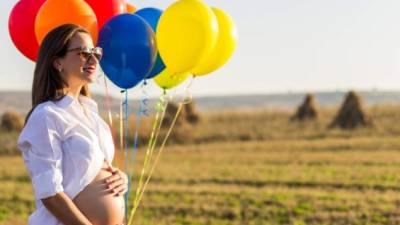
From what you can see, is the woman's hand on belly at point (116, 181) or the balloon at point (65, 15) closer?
the woman's hand on belly at point (116, 181)

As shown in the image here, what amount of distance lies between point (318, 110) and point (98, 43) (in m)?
28.8

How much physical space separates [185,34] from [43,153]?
2.09 m

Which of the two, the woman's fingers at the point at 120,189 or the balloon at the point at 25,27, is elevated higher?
the balloon at the point at 25,27

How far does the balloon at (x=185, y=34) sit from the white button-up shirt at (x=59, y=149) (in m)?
1.65

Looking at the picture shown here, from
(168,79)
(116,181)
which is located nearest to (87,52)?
(116,181)

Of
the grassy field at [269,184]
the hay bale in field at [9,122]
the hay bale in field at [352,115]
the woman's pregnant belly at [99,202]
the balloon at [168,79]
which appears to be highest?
the balloon at [168,79]

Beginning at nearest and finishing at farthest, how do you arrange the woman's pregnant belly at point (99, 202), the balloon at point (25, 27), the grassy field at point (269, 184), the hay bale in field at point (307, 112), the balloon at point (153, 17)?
1. the woman's pregnant belly at point (99, 202)
2. the balloon at point (25, 27)
3. the balloon at point (153, 17)
4. the grassy field at point (269, 184)
5. the hay bale in field at point (307, 112)

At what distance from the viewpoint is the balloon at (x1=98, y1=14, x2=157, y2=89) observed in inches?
170

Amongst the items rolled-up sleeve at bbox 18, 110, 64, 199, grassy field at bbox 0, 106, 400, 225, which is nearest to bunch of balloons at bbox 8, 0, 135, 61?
rolled-up sleeve at bbox 18, 110, 64, 199

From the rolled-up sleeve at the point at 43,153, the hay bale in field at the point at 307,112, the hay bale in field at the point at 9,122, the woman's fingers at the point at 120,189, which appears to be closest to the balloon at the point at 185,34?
the woman's fingers at the point at 120,189

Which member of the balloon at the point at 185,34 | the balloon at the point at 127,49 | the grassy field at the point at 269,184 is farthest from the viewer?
the grassy field at the point at 269,184

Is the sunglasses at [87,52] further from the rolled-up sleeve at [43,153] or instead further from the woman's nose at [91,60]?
the rolled-up sleeve at [43,153]

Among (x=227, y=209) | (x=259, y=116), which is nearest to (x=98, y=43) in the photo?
(x=227, y=209)

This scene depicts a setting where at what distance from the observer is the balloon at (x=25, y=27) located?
14.9 ft
